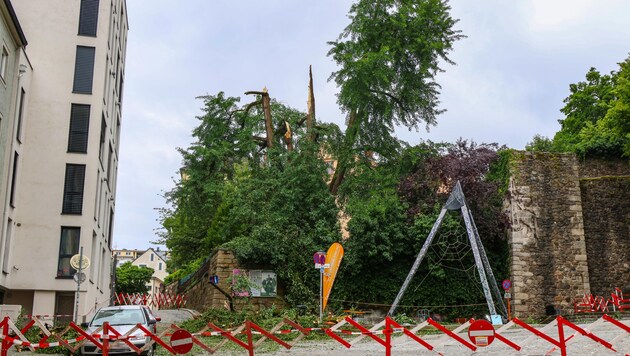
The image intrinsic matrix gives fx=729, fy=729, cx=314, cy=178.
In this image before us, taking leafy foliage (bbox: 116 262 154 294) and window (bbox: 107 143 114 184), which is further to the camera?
leafy foliage (bbox: 116 262 154 294)

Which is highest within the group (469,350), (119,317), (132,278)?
(132,278)

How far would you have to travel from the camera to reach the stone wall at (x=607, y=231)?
98.5 feet

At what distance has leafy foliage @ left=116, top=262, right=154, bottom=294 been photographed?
8262cm

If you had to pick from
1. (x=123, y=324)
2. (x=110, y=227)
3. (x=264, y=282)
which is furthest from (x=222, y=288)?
(x=123, y=324)

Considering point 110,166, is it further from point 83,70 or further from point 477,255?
point 477,255

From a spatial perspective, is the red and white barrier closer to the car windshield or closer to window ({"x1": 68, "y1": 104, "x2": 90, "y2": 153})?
the car windshield

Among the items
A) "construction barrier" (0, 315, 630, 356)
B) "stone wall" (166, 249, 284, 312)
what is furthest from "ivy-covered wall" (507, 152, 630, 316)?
"construction barrier" (0, 315, 630, 356)

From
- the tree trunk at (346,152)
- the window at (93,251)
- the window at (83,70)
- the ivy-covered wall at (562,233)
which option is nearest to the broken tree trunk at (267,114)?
the tree trunk at (346,152)

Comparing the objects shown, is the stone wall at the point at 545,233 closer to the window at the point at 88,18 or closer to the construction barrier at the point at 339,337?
the construction barrier at the point at 339,337

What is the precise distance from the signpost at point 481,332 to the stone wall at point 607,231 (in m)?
19.0

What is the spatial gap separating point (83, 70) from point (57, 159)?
4.02 metres

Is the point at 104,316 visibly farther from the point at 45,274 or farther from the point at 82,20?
the point at 82,20

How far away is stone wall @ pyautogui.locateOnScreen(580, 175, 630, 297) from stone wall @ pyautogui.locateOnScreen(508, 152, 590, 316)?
125 centimetres

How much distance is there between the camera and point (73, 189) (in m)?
29.4
